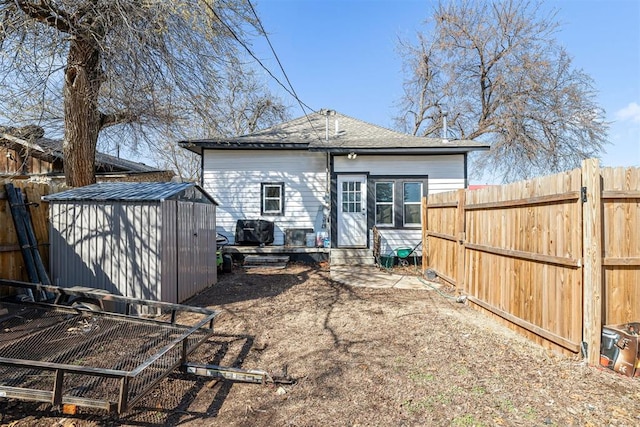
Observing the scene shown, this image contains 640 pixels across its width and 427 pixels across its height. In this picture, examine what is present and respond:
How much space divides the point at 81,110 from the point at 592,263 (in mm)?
9414

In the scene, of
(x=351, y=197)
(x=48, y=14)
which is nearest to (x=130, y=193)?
(x=48, y=14)

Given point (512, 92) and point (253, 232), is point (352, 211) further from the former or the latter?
point (512, 92)

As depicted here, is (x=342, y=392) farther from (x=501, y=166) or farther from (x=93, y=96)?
(x=501, y=166)

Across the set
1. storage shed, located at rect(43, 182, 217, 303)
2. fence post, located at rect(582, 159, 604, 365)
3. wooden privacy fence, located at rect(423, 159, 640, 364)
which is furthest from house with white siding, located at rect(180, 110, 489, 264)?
fence post, located at rect(582, 159, 604, 365)

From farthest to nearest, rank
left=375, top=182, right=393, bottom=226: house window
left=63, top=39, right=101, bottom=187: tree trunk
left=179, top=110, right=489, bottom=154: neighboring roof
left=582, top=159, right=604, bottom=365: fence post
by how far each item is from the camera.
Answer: left=375, top=182, right=393, bottom=226: house window → left=179, top=110, right=489, bottom=154: neighboring roof → left=63, top=39, right=101, bottom=187: tree trunk → left=582, top=159, right=604, bottom=365: fence post

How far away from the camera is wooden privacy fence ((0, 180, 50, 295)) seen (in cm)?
517

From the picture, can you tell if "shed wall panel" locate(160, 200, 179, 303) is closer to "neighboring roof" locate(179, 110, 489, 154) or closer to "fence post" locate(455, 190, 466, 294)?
"neighboring roof" locate(179, 110, 489, 154)

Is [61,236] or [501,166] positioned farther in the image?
[501,166]

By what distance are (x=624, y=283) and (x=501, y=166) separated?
17.9 metres

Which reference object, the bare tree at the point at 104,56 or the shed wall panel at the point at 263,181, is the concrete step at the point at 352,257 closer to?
the shed wall panel at the point at 263,181

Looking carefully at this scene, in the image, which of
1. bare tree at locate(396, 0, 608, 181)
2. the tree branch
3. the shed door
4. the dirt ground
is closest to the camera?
the dirt ground

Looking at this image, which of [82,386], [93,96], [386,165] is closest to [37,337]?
[82,386]

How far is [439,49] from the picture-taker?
2012cm

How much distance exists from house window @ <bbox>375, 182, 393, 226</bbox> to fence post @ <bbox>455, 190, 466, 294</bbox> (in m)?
3.86
